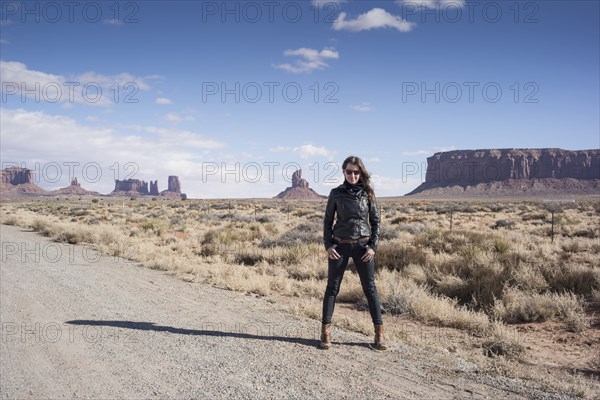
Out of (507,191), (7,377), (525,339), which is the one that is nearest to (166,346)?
(7,377)

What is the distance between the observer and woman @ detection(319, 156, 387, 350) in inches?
207

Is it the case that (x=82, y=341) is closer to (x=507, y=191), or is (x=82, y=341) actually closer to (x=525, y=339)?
(x=525, y=339)

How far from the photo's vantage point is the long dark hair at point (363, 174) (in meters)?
5.29

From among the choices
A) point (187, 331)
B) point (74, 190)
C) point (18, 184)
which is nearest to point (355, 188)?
point (187, 331)

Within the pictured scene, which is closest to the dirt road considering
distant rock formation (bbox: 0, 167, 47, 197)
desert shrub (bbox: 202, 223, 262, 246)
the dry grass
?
the dry grass

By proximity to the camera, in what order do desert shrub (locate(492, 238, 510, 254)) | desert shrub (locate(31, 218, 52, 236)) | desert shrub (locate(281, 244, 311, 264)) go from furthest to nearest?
1. desert shrub (locate(31, 218, 52, 236))
2. desert shrub (locate(281, 244, 311, 264))
3. desert shrub (locate(492, 238, 510, 254))

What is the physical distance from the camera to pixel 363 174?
5348 mm

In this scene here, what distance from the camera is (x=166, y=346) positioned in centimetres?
534

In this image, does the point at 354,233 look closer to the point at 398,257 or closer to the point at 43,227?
Answer: the point at 398,257

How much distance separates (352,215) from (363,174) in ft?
1.75

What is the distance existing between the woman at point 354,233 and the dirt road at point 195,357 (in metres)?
0.47

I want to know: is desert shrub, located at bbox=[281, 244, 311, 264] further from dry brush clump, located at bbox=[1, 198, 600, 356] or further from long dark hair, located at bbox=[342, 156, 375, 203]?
long dark hair, located at bbox=[342, 156, 375, 203]

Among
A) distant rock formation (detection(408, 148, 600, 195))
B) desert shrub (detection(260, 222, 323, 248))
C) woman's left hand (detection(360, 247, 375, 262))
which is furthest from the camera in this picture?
distant rock formation (detection(408, 148, 600, 195))

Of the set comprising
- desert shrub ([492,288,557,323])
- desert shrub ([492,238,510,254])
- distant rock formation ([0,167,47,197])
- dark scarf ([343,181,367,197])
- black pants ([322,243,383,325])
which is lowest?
desert shrub ([492,288,557,323])
